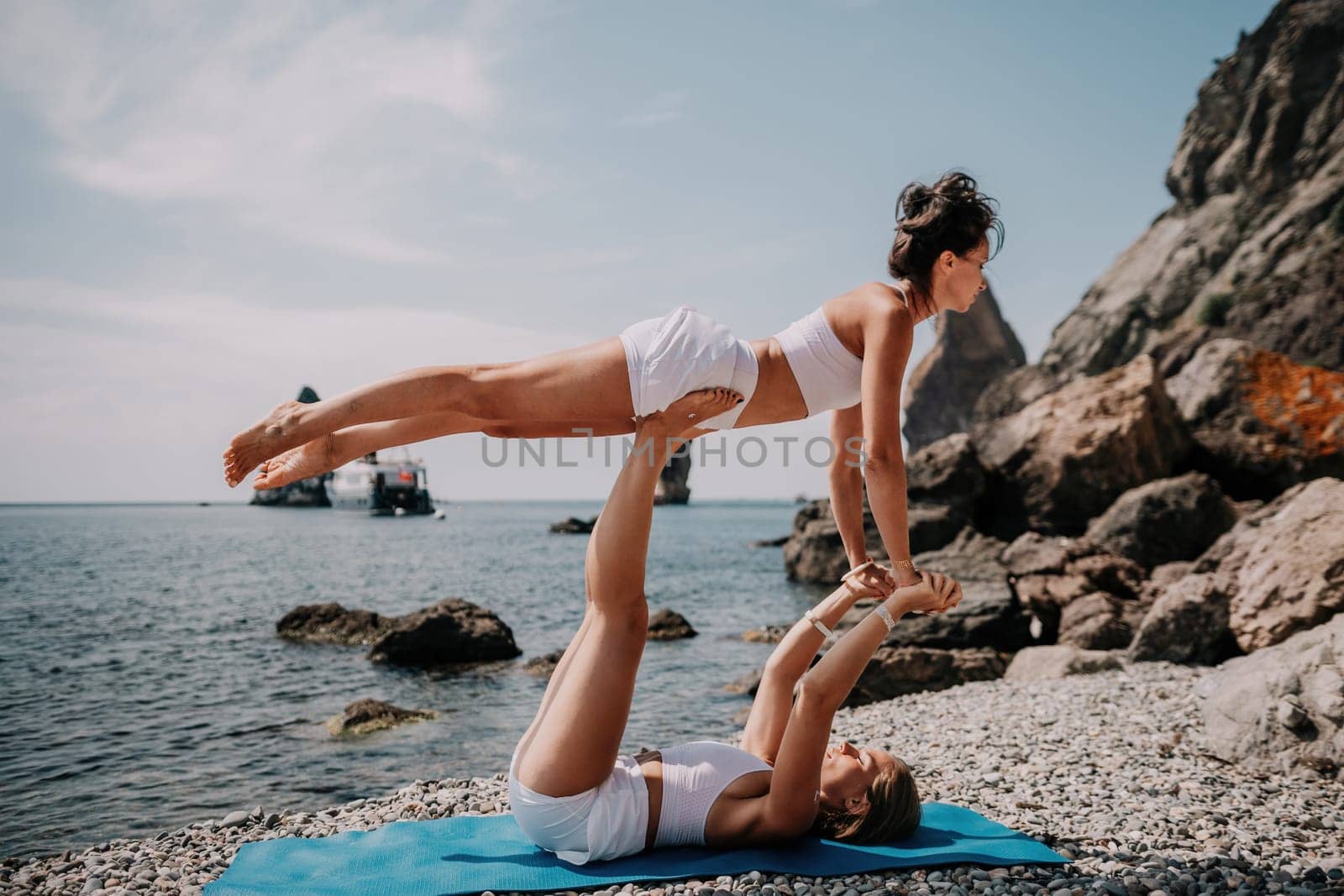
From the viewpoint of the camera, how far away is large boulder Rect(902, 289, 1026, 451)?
76812mm

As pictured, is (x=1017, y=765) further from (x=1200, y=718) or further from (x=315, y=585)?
(x=315, y=585)

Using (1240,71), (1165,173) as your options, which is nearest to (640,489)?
(1240,71)

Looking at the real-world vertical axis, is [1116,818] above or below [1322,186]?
below

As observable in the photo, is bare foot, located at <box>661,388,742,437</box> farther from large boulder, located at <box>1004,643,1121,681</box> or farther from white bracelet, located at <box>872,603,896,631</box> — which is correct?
large boulder, located at <box>1004,643,1121,681</box>

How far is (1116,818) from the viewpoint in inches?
186

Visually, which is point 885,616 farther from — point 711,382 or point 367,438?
point 367,438

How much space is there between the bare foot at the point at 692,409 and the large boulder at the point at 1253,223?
94.1 ft

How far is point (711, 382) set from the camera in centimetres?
411

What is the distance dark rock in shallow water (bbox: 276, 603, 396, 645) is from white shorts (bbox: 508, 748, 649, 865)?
39.4 feet

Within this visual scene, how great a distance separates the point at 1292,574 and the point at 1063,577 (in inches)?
160

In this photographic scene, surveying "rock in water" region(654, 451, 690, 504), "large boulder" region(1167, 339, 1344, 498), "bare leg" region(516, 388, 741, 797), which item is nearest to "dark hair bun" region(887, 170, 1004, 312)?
"bare leg" region(516, 388, 741, 797)

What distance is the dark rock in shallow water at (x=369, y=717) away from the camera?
377 inches

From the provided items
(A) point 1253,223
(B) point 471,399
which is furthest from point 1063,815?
(A) point 1253,223

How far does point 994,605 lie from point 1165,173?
46.5m
